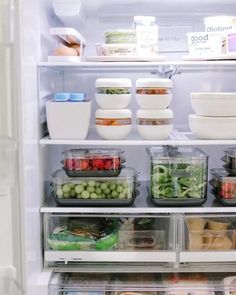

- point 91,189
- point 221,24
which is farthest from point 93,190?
point 221,24

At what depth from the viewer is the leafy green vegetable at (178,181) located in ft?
5.25

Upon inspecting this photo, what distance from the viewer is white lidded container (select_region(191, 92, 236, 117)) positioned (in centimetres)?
152

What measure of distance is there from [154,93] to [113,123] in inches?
6.7

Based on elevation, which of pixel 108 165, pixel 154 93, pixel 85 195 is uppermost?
pixel 154 93

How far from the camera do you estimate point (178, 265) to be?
1605mm

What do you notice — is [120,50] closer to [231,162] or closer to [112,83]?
[112,83]

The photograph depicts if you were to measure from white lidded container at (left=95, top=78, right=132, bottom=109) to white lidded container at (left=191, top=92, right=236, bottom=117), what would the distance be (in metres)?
0.25

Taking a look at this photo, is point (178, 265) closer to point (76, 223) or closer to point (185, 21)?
point (76, 223)

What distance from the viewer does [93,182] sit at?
5.29 ft

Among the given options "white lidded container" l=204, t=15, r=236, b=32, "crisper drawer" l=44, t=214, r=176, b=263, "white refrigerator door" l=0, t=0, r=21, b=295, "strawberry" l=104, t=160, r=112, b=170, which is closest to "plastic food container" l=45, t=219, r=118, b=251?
"crisper drawer" l=44, t=214, r=176, b=263

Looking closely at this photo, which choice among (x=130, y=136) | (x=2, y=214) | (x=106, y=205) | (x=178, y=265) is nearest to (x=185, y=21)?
(x=130, y=136)

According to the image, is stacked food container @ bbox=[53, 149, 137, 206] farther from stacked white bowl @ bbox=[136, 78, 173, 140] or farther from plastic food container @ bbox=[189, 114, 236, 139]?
plastic food container @ bbox=[189, 114, 236, 139]

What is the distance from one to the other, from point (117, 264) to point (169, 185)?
1.12ft

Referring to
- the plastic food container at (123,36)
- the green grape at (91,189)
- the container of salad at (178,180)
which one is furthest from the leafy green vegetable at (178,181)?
the plastic food container at (123,36)
